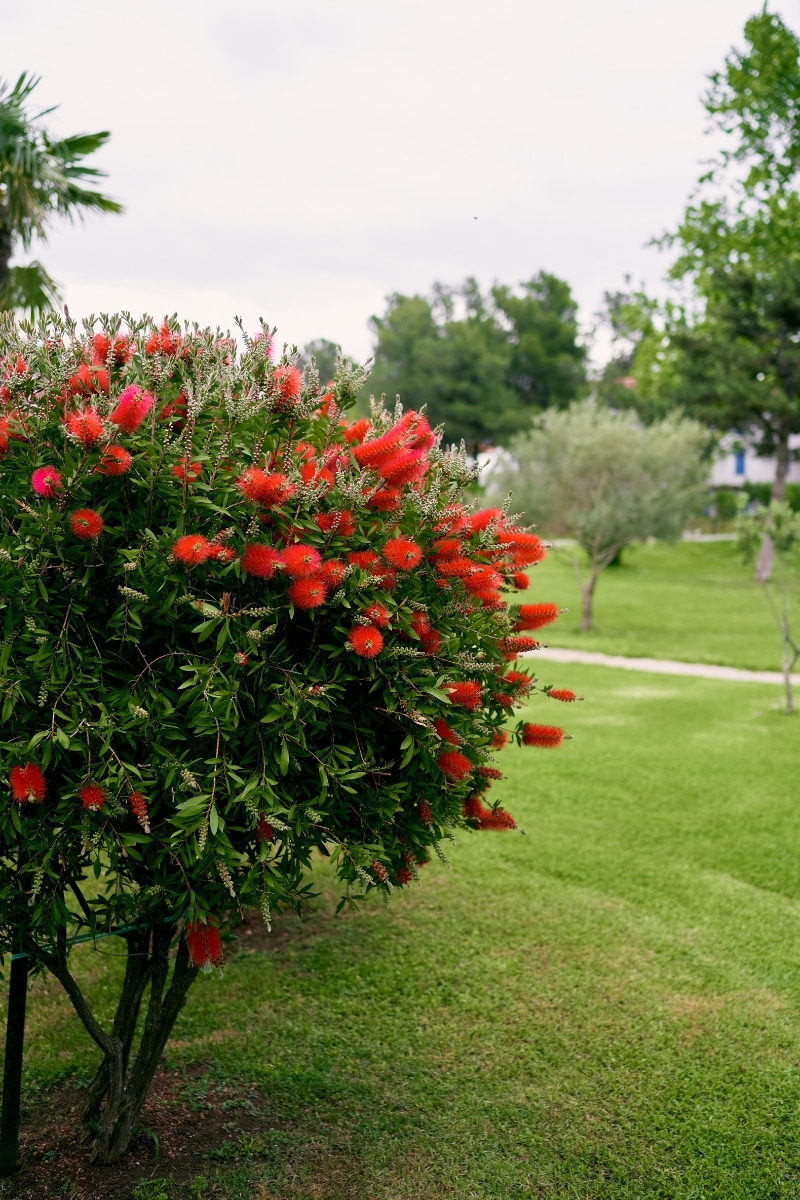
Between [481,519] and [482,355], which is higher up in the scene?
[482,355]

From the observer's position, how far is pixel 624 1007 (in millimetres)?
4539

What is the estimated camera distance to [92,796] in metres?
2.33

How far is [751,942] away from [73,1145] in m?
3.77

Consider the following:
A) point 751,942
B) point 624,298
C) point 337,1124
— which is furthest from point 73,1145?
point 624,298

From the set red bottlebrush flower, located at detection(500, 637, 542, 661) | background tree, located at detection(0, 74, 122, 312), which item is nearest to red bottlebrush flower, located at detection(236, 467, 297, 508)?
red bottlebrush flower, located at detection(500, 637, 542, 661)

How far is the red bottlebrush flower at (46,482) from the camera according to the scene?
240 centimetres

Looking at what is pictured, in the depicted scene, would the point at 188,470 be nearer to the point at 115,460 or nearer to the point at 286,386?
the point at 115,460

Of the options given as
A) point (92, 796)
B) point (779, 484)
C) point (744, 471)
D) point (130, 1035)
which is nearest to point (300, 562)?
point (92, 796)

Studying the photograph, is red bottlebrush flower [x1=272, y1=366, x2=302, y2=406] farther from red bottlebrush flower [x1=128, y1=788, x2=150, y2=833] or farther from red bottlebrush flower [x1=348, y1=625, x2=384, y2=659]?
red bottlebrush flower [x1=128, y1=788, x2=150, y2=833]

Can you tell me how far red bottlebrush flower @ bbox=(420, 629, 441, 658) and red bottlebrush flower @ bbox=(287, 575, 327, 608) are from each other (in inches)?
16.1

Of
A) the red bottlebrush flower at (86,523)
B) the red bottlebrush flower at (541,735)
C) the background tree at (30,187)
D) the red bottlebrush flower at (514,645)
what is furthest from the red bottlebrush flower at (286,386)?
the background tree at (30,187)

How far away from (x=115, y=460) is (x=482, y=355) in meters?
53.4

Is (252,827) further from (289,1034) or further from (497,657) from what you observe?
(289,1034)

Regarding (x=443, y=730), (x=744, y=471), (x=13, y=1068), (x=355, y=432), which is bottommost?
(x=13, y=1068)
